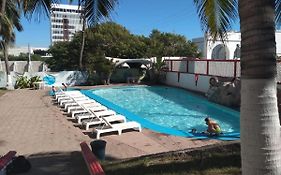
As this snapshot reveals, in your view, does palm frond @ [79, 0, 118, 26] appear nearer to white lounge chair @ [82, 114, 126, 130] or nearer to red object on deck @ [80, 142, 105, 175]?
red object on deck @ [80, 142, 105, 175]

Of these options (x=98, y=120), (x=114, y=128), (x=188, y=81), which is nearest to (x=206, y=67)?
(x=188, y=81)

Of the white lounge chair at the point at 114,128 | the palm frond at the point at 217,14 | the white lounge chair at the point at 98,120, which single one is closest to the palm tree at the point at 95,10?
the palm frond at the point at 217,14

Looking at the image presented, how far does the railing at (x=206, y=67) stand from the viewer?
18450 mm

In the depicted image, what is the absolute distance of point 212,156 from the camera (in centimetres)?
609

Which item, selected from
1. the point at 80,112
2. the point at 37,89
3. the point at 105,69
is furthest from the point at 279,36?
the point at 80,112

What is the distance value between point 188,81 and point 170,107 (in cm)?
578

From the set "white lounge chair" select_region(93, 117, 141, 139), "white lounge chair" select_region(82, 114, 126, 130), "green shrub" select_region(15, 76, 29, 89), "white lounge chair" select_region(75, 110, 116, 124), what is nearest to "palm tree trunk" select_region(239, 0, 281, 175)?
"white lounge chair" select_region(93, 117, 141, 139)

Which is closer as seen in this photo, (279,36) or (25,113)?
(25,113)

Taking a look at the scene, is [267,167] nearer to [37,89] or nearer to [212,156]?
[212,156]

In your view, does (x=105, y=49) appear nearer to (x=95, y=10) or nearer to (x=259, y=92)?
(x=95, y=10)

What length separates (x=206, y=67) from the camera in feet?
70.1

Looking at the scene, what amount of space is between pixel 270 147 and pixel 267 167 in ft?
0.50

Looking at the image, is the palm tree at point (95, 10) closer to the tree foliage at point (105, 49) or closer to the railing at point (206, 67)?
the railing at point (206, 67)

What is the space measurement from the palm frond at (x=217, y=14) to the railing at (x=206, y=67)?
11077 millimetres
